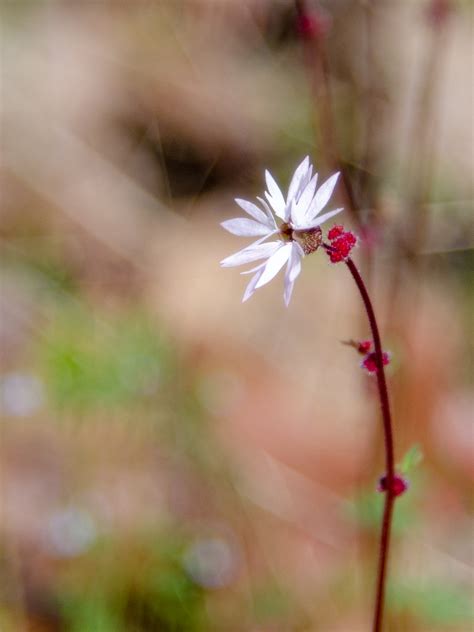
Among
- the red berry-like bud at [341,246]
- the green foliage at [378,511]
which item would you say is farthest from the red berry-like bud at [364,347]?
the green foliage at [378,511]

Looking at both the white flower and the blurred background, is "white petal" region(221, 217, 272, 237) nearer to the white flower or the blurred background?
the white flower

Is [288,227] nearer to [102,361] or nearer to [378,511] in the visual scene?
[378,511]

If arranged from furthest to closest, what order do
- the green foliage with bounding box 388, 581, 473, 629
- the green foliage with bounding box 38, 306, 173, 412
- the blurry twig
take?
the green foliage with bounding box 38, 306, 173, 412, the green foliage with bounding box 388, 581, 473, 629, the blurry twig

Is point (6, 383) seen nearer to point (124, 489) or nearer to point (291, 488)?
point (124, 489)

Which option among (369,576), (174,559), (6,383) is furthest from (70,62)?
(369,576)

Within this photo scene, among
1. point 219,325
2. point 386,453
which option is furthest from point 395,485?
point 219,325

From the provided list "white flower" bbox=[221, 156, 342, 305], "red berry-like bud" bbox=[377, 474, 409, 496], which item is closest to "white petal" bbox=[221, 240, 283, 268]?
"white flower" bbox=[221, 156, 342, 305]

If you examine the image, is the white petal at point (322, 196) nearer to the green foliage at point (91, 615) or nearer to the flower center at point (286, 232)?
the flower center at point (286, 232)
